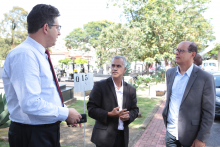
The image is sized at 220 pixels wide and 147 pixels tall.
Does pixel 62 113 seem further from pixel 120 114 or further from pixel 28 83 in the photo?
pixel 120 114

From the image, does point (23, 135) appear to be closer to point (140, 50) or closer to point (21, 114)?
point (21, 114)

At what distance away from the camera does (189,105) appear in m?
2.67

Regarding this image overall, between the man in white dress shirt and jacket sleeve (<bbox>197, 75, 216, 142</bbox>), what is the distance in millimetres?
1673

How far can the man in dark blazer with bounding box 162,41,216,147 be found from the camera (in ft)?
8.50

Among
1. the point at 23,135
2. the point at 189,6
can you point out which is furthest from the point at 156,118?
the point at 189,6

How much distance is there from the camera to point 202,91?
8.67 feet

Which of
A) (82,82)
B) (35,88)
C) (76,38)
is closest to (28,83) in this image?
(35,88)

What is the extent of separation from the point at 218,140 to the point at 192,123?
360 cm

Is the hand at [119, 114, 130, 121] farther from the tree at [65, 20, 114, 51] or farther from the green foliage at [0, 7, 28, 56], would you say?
the tree at [65, 20, 114, 51]

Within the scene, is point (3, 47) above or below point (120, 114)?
above

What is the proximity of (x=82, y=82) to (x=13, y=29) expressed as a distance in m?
38.2

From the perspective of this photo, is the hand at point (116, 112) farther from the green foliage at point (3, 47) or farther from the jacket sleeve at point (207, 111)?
the green foliage at point (3, 47)

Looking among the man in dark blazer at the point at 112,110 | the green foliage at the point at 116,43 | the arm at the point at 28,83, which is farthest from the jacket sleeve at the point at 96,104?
the green foliage at the point at 116,43

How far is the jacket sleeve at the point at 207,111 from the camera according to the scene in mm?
2523
